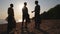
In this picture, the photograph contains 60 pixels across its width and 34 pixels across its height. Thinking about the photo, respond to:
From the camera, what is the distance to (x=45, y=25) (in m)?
18.1

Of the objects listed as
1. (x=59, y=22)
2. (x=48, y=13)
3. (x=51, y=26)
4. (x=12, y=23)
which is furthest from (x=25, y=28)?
(x=48, y=13)

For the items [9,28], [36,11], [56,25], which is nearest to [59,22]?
[56,25]

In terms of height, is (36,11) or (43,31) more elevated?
(36,11)

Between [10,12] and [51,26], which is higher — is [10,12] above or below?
above

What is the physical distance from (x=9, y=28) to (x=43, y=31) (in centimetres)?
234

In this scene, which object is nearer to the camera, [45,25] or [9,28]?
[9,28]

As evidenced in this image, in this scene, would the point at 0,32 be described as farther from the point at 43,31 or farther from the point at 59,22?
the point at 59,22

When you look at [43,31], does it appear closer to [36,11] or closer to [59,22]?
[36,11]

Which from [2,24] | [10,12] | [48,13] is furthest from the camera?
[48,13]

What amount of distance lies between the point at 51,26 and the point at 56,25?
43 cm

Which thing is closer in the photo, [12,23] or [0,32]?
[12,23]

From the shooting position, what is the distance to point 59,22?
18.3 metres

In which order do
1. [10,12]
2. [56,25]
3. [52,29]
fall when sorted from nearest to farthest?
[10,12] < [52,29] < [56,25]

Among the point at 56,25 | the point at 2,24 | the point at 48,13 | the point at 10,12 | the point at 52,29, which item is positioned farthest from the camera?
the point at 48,13
